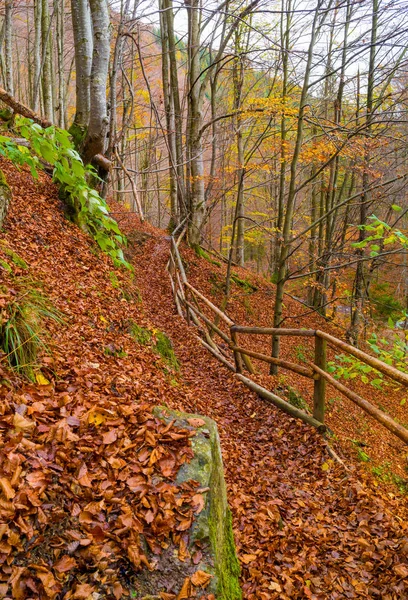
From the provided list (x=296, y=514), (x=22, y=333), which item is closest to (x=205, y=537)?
(x=296, y=514)

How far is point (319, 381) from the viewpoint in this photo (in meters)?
4.11

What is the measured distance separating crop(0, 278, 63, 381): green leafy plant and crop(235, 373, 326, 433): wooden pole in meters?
3.09

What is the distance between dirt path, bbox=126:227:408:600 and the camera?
8.12 feet

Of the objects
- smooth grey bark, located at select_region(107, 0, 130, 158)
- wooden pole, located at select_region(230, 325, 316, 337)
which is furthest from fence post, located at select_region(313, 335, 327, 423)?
smooth grey bark, located at select_region(107, 0, 130, 158)

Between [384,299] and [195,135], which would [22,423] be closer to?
[195,135]

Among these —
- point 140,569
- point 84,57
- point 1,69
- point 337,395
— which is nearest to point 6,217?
point 84,57

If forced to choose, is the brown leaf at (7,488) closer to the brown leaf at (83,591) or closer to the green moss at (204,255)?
the brown leaf at (83,591)

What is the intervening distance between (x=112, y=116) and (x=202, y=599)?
19.1ft

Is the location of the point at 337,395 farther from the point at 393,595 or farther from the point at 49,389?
the point at 49,389

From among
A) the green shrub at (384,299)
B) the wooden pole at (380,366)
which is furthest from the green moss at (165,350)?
the green shrub at (384,299)

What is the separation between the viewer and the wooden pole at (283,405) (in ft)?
14.0

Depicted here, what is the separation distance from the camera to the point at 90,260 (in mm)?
5203

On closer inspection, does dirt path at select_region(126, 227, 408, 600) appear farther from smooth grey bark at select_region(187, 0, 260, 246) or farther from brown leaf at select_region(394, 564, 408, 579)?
smooth grey bark at select_region(187, 0, 260, 246)

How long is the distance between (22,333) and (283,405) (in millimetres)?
3327
